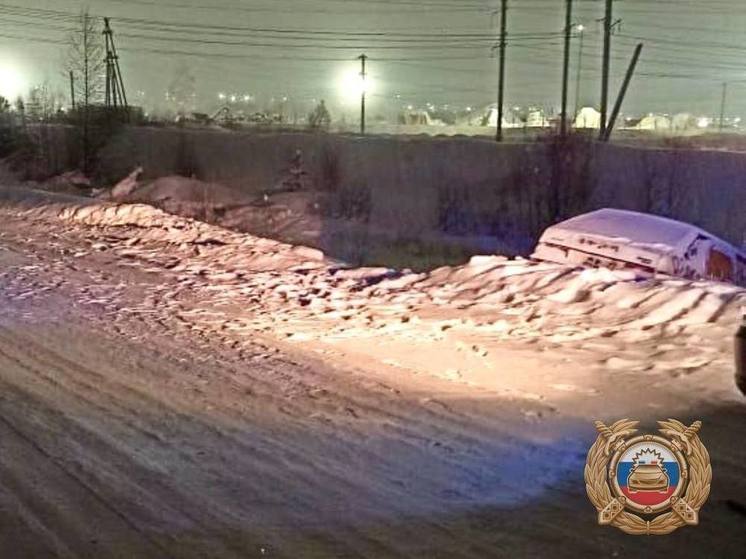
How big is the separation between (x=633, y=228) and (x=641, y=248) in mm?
771

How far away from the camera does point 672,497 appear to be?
5.26 metres

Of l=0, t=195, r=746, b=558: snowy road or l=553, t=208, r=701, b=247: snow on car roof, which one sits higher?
l=553, t=208, r=701, b=247: snow on car roof

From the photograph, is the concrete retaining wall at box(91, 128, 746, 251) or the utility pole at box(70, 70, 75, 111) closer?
the concrete retaining wall at box(91, 128, 746, 251)

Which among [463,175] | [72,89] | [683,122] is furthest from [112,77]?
[683,122]

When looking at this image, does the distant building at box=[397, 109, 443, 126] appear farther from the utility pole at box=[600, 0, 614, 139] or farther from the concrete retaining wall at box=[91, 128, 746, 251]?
the utility pole at box=[600, 0, 614, 139]

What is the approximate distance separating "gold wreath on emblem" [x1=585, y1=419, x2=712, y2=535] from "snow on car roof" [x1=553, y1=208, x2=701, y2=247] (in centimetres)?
703

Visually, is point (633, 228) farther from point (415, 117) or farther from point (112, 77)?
point (415, 117)

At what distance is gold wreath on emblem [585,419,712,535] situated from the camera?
5.17 m

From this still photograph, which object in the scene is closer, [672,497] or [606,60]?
[672,497]

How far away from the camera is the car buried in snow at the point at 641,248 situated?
12.8 meters

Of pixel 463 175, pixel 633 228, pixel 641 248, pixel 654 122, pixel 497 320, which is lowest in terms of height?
pixel 463 175

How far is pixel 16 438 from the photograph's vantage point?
689cm

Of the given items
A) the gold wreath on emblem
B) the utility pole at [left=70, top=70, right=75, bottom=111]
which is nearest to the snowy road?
the gold wreath on emblem

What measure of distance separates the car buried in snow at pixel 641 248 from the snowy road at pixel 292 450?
339 centimetres
